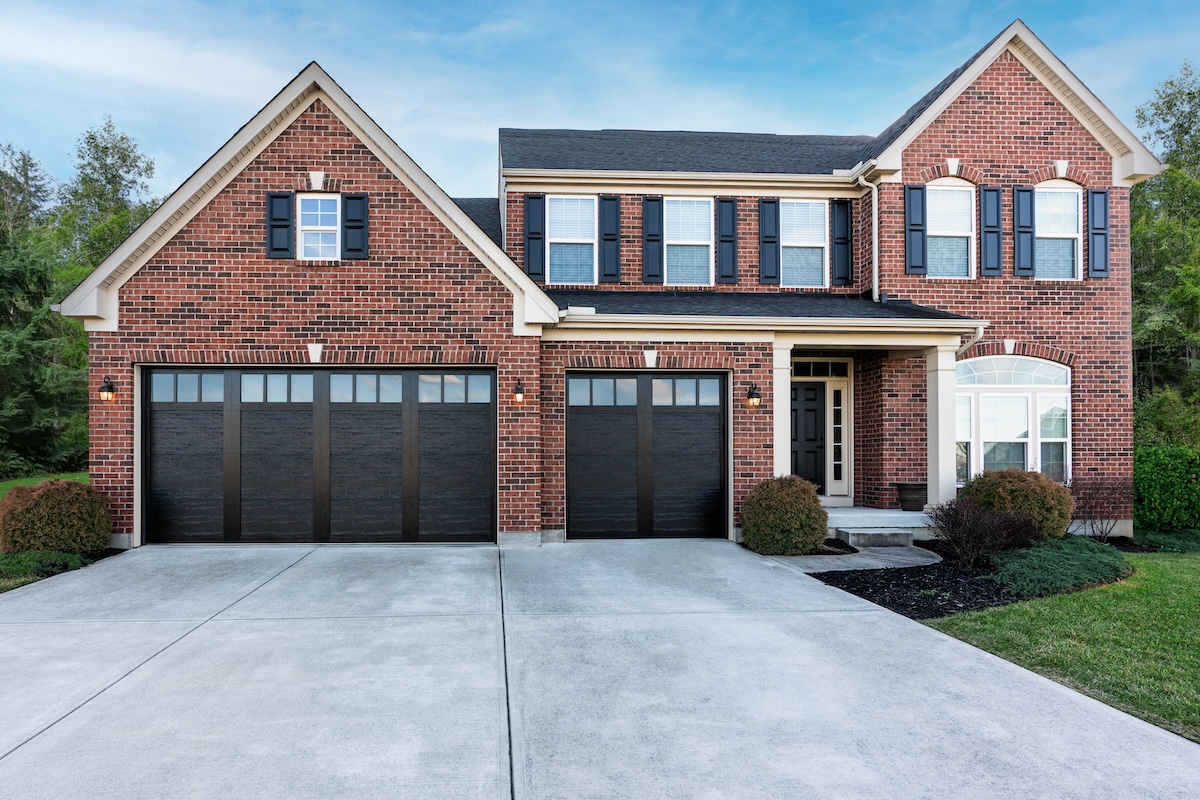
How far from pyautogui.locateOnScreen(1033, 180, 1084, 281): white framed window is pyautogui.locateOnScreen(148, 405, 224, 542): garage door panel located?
1428cm

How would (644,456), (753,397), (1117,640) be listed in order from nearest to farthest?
(1117,640) < (753,397) < (644,456)

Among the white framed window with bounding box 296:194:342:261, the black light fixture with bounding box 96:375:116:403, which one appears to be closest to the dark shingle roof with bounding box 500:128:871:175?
the white framed window with bounding box 296:194:342:261

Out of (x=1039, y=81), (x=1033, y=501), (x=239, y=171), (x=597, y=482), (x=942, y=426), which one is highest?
(x=1039, y=81)

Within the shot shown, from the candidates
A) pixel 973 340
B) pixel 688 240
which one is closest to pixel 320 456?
pixel 688 240

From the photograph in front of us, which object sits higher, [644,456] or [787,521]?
[644,456]

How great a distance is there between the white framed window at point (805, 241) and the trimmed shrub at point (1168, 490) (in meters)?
6.70

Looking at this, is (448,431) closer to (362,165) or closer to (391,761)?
(362,165)

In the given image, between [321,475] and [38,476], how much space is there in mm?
15646

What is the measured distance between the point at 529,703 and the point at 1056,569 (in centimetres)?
689

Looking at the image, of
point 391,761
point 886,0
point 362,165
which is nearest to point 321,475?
point 362,165

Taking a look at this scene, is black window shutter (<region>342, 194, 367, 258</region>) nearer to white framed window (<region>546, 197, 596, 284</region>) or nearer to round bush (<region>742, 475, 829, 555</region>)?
white framed window (<region>546, 197, 596, 284</region>)

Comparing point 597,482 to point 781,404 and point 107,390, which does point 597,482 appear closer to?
point 781,404

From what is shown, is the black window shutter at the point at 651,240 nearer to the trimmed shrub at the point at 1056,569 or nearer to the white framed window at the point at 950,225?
the white framed window at the point at 950,225

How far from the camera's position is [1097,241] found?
464 inches
